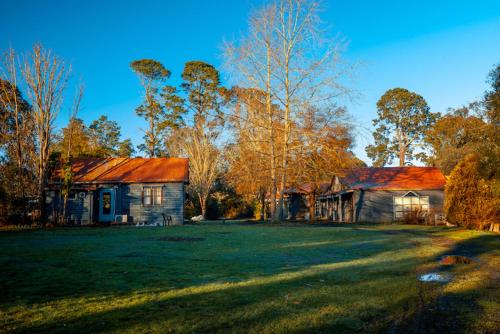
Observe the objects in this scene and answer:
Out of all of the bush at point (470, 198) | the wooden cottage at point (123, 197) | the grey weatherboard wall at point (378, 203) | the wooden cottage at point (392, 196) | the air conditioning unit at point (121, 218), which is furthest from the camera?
the grey weatherboard wall at point (378, 203)

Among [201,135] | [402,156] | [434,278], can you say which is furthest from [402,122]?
[434,278]

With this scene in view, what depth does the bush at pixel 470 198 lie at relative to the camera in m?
19.2

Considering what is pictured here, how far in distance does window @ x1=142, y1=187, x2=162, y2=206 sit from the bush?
1861 cm

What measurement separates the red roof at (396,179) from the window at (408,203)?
84 cm

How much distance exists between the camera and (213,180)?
132 ft

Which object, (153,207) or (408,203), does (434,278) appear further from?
(408,203)

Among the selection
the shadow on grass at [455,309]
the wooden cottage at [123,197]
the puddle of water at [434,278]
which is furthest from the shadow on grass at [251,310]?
the wooden cottage at [123,197]

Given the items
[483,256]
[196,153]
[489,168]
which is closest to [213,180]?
[196,153]

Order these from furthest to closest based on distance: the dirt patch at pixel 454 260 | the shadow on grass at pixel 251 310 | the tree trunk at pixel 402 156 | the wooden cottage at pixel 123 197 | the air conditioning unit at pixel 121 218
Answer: the tree trunk at pixel 402 156
the wooden cottage at pixel 123 197
the air conditioning unit at pixel 121 218
the dirt patch at pixel 454 260
the shadow on grass at pixel 251 310

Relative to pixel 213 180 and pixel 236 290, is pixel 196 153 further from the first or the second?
pixel 236 290

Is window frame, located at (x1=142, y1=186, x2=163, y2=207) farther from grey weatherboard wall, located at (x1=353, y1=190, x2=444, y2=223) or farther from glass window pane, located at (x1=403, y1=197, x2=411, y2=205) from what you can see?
glass window pane, located at (x1=403, y1=197, x2=411, y2=205)

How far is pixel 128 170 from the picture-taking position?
99.6ft

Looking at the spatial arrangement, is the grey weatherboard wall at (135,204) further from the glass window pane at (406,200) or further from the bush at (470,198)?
the glass window pane at (406,200)

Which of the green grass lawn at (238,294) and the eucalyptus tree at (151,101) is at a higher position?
the eucalyptus tree at (151,101)
